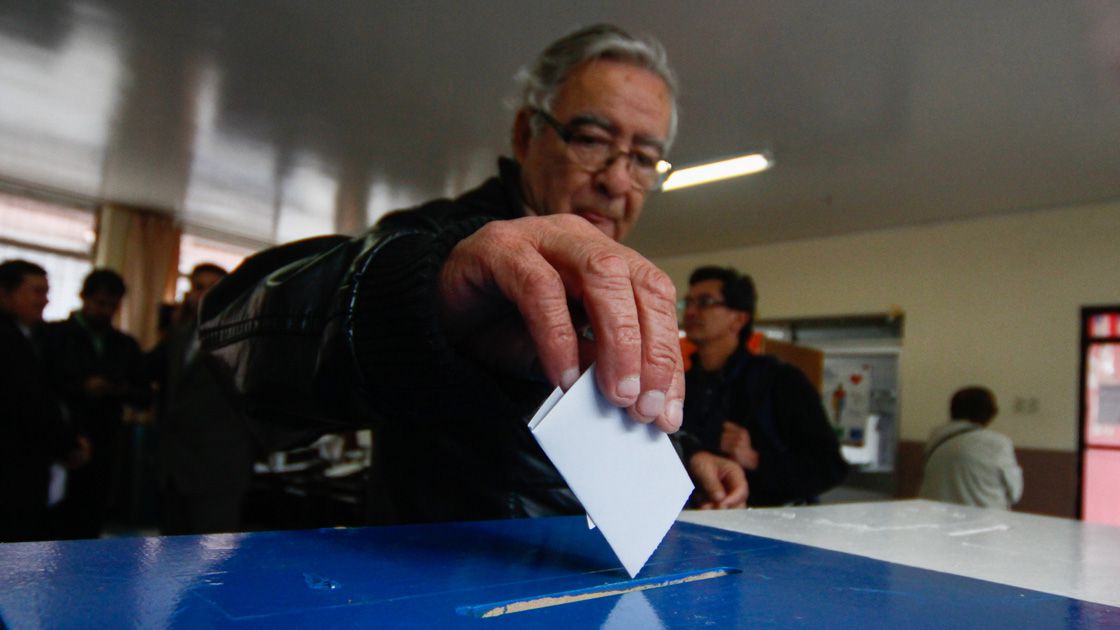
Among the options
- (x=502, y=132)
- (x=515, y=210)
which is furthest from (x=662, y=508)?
(x=502, y=132)

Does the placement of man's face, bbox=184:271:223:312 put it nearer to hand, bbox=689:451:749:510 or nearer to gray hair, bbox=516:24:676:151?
gray hair, bbox=516:24:676:151

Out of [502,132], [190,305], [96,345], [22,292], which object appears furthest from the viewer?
[502,132]

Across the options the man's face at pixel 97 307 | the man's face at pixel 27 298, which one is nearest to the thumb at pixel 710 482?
the man's face at pixel 27 298

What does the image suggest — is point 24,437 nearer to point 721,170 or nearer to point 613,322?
point 613,322

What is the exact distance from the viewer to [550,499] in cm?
88

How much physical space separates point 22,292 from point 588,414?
3.54 m

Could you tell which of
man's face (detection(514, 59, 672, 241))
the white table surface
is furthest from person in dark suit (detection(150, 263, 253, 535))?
the white table surface

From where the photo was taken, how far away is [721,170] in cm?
552

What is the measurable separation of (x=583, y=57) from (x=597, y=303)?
0.73 meters

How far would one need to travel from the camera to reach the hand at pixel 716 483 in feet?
3.72

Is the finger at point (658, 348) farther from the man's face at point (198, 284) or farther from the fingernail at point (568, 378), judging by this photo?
the man's face at point (198, 284)

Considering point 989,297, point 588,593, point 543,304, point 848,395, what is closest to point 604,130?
point 543,304

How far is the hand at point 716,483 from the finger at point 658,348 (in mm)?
664

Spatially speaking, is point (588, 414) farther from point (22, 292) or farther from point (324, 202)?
point (324, 202)
